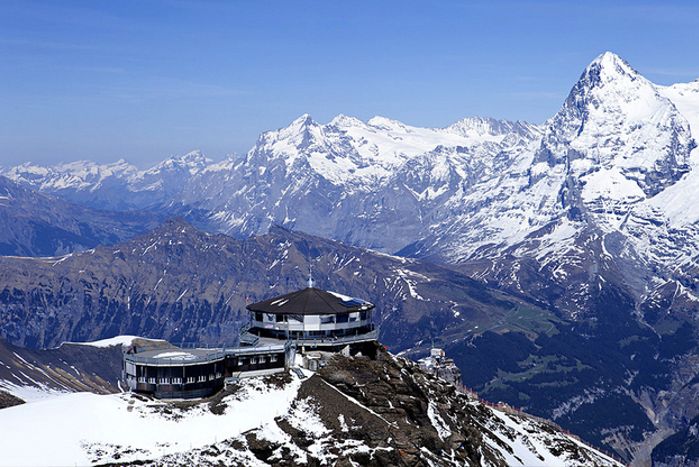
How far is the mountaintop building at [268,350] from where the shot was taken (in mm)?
121688

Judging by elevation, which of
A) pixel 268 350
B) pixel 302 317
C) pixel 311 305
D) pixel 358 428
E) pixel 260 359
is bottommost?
pixel 358 428

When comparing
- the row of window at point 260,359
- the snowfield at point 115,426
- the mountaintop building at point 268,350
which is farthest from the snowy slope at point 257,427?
the row of window at point 260,359

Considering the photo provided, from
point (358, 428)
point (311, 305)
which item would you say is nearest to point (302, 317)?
point (311, 305)

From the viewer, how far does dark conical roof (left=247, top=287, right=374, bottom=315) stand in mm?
142500

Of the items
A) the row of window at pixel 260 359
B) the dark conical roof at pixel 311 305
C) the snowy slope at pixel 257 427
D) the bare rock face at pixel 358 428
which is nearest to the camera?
the snowy slope at pixel 257 427

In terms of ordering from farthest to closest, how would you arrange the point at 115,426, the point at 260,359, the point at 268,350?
the point at 268,350
the point at 260,359
the point at 115,426

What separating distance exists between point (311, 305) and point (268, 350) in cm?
1371

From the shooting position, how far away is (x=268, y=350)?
132 metres

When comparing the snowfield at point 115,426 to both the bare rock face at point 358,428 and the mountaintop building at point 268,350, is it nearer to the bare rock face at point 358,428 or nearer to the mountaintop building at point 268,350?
the bare rock face at point 358,428

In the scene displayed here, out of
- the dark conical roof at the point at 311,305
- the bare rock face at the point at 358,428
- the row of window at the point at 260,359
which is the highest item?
the dark conical roof at the point at 311,305

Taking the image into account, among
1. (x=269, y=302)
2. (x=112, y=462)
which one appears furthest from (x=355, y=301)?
(x=112, y=462)

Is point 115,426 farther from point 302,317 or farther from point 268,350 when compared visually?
point 302,317

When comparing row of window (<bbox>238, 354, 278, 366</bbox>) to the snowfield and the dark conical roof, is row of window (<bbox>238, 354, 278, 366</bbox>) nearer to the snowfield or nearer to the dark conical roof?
the snowfield

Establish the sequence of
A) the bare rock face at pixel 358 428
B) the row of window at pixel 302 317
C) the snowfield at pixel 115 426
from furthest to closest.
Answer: the row of window at pixel 302 317 → the bare rock face at pixel 358 428 → the snowfield at pixel 115 426
